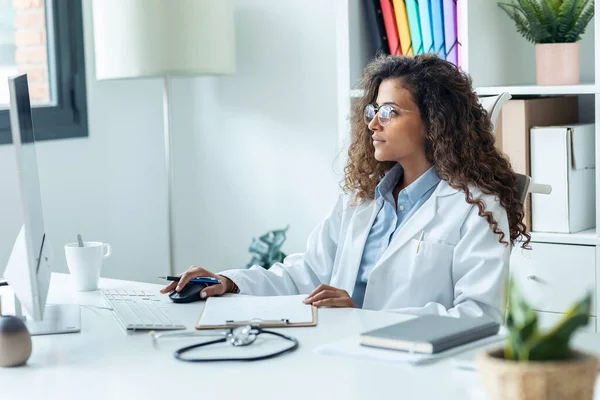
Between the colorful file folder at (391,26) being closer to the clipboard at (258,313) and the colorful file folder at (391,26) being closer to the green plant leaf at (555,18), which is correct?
the green plant leaf at (555,18)

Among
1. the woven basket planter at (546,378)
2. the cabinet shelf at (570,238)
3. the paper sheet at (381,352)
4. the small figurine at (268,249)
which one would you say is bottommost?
the small figurine at (268,249)

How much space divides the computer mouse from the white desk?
0.87 ft

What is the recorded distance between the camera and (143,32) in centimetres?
297

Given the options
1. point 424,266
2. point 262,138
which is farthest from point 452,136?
point 262,138

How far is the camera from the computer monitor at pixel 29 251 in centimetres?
141

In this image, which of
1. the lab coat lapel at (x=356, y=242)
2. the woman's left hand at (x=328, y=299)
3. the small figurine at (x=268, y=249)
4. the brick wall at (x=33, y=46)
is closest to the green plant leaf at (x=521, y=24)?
the lab coat lapel at (x=356, y=242)

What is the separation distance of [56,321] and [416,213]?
848mm

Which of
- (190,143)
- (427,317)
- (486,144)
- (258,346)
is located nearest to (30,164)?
(258,346)

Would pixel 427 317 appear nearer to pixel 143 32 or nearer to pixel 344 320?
pixel 344 320

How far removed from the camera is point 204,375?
1.32m

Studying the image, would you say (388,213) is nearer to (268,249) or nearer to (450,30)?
(450,30)

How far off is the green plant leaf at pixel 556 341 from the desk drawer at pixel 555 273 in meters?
1.73

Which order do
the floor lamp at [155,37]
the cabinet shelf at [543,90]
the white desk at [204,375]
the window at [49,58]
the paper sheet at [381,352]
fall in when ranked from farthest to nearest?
the window at [49,58], the floor lamp at [155,37], the cabinet shelf at [543,90], the paper sheet at [381,352], the white desk at [204,375]

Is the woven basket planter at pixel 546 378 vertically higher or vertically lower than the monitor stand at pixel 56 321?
higher
